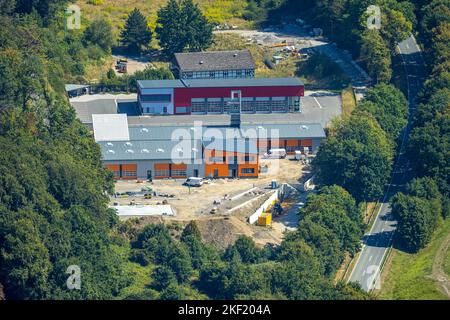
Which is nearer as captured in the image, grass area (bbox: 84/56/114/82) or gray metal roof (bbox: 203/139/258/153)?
gray metal roof (bbox: 203/139/258/153)

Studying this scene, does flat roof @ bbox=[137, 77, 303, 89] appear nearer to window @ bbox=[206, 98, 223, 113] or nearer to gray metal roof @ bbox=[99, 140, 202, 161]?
window @ bbox=[206, 98, 223, 113]

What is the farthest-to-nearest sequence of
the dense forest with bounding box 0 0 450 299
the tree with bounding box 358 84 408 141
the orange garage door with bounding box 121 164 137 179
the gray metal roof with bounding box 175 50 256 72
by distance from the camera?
the gray metal roof with bounding box 175 50 256 72 < the tree with bounding box 358 84 408 141 < the orange garage door with bounding box 121 164 137 179 < the dense forest with bounding box 0 0 450 299

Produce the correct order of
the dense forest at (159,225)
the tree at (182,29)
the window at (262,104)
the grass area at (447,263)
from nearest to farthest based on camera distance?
the dense forest at (159,225) < the grass area at (447,263) < the window at (262,104) < the tree at (182,29)

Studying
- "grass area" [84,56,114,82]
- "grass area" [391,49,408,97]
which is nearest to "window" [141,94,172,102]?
"grass area" [84,56,114,82]

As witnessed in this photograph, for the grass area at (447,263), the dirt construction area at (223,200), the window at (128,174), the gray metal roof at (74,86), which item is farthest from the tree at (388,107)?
the gray metal roof at (74,86)

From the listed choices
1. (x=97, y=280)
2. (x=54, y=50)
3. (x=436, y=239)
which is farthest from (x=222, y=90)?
(x=97, y=280)

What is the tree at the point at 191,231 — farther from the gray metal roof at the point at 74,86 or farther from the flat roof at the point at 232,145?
the gray metal roof at the point at 74,86

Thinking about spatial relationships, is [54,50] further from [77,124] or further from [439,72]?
[439,72]
